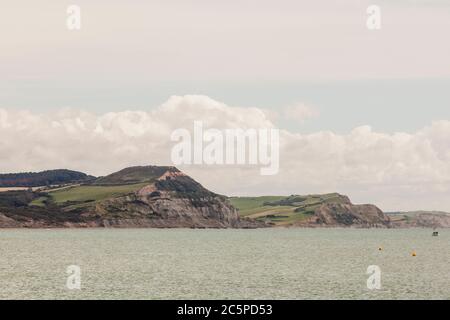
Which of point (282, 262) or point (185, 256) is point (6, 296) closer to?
point (282, 262)

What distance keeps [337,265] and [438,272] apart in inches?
869
